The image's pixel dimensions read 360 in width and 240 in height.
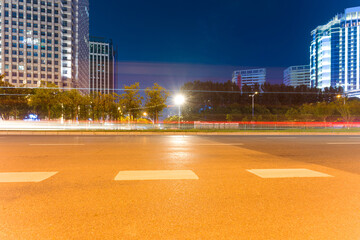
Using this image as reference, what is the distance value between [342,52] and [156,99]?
547 ft

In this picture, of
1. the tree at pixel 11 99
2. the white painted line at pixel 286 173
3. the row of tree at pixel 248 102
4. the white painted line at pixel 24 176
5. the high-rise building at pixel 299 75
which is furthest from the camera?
the high-rise building at pixel 299 75

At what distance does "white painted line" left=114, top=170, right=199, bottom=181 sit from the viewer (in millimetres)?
5108

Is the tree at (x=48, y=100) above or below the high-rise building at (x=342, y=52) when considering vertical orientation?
below

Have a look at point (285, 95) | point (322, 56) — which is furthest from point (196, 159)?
point (322, 56)

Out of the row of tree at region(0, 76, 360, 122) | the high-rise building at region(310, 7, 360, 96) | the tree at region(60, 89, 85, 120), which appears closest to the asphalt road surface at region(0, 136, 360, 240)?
the row of tree at region(0, 76, 360, 122)

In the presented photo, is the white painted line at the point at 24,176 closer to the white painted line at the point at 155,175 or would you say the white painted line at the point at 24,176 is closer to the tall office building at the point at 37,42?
the white painted line at the point at 155,175

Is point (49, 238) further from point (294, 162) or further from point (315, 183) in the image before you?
point (294, 162)

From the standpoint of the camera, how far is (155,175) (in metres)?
5.38

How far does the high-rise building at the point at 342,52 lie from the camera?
147 meters

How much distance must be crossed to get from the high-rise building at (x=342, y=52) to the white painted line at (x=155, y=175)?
574 ft

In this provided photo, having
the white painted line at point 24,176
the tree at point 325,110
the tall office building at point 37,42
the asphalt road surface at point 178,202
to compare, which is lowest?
the asphalt road surface at point 178,202

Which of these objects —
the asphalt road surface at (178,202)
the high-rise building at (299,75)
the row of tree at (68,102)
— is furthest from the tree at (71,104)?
the high-rise building at (299,75)

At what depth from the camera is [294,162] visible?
716cm

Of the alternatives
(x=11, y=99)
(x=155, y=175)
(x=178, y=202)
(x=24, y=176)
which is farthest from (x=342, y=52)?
(x=24, y=176)
